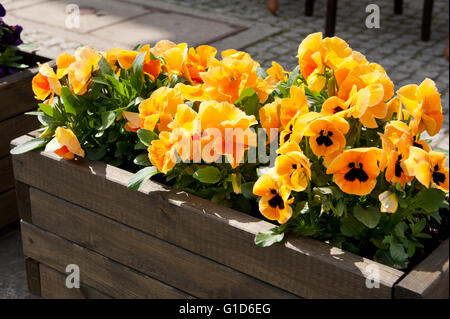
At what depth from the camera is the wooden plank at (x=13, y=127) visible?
275cm

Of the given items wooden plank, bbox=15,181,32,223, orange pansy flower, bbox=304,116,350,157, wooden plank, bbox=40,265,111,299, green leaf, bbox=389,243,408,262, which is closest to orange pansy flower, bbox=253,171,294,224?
orange pansy flower, bbox=304,116,350,157

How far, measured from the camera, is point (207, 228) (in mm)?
1787

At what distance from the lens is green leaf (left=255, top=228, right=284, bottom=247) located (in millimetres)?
1642

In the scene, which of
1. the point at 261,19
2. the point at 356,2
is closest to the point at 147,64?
the point at 261,19

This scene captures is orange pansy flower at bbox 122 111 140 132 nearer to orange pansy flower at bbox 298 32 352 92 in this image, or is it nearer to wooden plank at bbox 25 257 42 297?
orange pansy flower at bbox 298 32 352 92

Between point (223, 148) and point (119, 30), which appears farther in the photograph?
point (119, 30)

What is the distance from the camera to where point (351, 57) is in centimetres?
180

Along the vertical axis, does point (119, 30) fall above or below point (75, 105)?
below

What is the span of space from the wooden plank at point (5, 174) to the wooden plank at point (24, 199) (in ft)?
1.88

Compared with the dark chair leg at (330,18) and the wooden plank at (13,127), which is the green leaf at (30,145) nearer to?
the wooden plank at (13,127)

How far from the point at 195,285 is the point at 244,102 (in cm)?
54

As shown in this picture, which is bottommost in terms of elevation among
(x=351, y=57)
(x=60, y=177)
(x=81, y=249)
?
(x=81, y=249)

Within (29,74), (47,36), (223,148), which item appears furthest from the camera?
(47,36)
